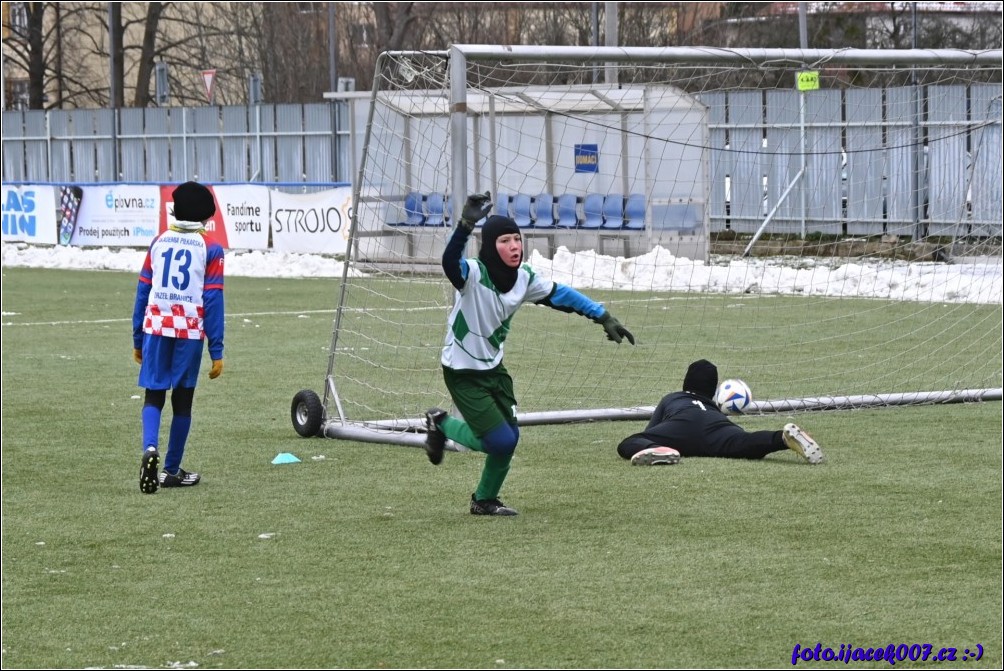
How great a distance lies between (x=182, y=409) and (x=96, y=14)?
151ft

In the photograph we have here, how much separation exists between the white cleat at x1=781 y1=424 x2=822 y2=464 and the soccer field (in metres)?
0.15

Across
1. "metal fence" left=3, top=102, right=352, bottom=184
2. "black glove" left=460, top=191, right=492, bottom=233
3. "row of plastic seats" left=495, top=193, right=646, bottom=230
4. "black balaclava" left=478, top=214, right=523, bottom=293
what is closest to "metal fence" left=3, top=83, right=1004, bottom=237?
"row of plastic seats" left=495, top=193, right=646, bottom=230

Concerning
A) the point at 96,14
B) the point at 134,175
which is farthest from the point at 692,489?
the point at 96,14

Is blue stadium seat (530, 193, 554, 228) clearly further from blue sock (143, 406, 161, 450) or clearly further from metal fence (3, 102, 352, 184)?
blue sock (143, 406, 161, 450)

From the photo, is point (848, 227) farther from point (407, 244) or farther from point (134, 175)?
point (134, 175)

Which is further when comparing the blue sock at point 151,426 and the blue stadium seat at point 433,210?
the blue stadium seat at point 433,210

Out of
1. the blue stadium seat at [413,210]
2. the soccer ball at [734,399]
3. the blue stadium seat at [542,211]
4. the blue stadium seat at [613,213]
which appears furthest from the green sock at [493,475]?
the blue stadium seat at [613,213]

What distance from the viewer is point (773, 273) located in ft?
65.7

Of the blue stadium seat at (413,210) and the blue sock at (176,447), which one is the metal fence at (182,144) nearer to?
the blue stadium seat at (413,210)

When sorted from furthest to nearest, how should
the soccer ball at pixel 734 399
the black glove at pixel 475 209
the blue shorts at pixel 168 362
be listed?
the soccer ball at pixel 734 399 < the blue shorts at pixel 168 362 < the black glove at pixel 475 209

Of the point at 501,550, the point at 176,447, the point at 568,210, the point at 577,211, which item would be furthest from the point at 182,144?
the point at 501,550

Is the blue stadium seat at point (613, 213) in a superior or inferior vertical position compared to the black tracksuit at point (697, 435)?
superior

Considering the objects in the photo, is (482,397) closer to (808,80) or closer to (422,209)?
(808,80)

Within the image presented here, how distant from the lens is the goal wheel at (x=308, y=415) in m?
10.3
